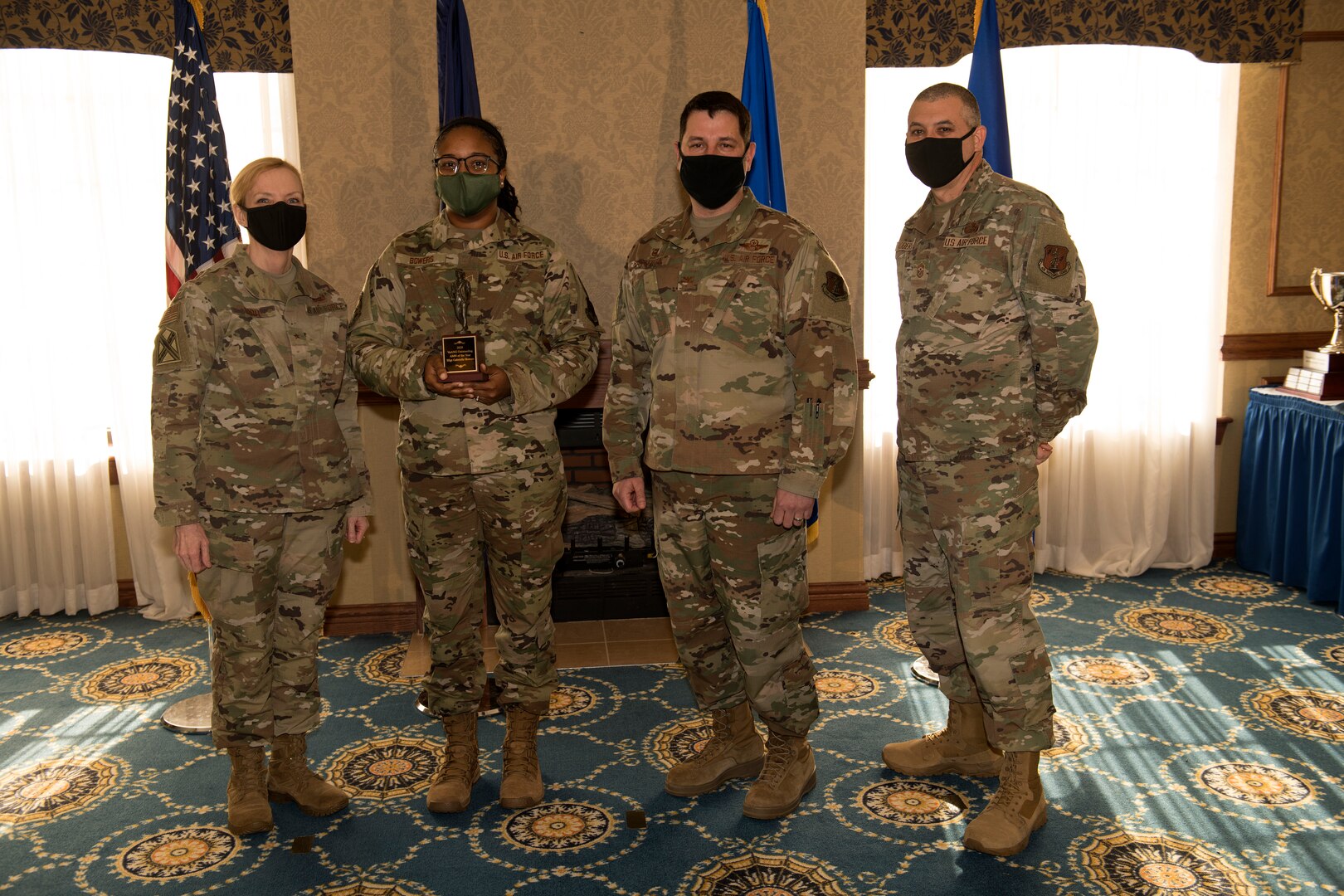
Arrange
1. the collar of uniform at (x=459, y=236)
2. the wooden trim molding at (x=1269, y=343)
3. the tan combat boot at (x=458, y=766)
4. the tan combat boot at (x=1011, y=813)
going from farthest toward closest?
the wooden trim molding at (x=1269, y=343), the tan combat boot at (x=458, y=766), the collar of uniform at (x=459, y=236), the tan combat boot at (x=1011, y=813)

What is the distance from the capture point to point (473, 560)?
2.78 m

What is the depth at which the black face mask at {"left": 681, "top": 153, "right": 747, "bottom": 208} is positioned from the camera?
8.27 feet

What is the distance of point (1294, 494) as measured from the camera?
458 cm

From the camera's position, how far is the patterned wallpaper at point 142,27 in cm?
404

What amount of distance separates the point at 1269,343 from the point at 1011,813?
3.31m

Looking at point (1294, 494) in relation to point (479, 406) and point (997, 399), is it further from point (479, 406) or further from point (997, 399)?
point (479, 406)

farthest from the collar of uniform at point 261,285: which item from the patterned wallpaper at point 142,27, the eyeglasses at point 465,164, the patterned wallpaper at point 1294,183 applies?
the patterned wallpaper at point 1294,183

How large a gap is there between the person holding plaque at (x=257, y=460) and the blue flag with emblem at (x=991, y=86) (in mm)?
2274

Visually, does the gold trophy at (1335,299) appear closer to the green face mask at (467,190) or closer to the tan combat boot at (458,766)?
the green face mask at (467,190)

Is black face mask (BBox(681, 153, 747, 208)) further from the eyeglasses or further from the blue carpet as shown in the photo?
the blue carpet

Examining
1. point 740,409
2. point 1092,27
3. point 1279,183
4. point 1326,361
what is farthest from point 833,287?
point 1279,183

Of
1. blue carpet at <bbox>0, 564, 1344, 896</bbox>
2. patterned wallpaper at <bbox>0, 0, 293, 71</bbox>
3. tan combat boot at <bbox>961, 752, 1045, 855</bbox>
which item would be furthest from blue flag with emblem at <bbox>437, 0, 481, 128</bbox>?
tan combat boot at <bbox>961, 752, 1045, 855</bbox>

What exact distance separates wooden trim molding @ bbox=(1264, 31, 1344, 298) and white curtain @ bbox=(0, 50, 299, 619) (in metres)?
4.27

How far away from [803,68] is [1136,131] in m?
1.61
